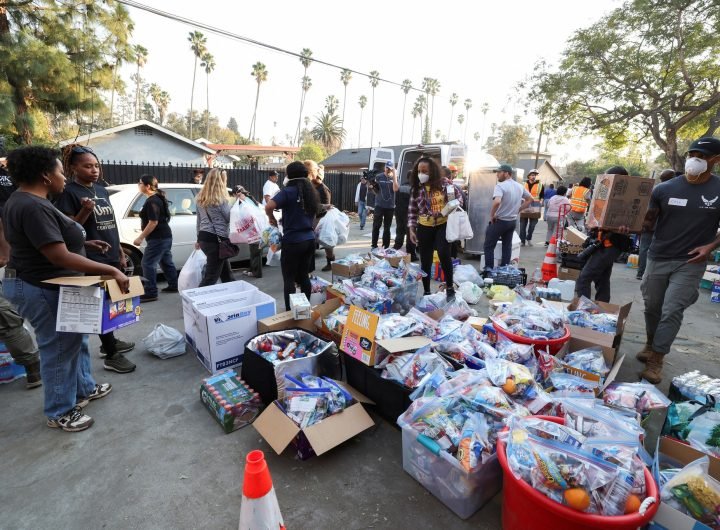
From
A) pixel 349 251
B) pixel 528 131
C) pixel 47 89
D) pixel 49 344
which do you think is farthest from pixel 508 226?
pixel 528 131

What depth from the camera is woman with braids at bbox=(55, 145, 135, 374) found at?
271cm

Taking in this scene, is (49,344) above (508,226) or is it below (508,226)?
below

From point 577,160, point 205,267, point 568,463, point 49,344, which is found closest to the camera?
point 568,463

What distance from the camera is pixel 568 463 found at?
4.96ft

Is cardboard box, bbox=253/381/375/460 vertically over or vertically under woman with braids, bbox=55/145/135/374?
under

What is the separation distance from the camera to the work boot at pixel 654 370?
311cm

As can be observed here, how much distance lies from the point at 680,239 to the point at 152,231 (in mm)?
5493

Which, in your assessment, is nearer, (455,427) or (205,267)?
(455,427)

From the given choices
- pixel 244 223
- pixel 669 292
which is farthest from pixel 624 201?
pixel 244 223

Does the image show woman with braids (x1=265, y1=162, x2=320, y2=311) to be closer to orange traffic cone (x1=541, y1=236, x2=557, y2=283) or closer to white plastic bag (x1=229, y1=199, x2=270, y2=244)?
white plastic bag (x1=229, y1=199, x2=270, y2=244)

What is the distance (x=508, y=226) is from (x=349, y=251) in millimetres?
3553

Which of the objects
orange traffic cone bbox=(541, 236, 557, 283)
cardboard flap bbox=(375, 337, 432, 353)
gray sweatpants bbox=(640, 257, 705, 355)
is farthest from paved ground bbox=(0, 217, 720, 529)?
orange traffic cone bbox=(541, 236, 557, 283)

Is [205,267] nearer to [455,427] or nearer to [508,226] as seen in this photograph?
[455,427]

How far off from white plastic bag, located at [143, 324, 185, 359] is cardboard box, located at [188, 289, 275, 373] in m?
0.16
